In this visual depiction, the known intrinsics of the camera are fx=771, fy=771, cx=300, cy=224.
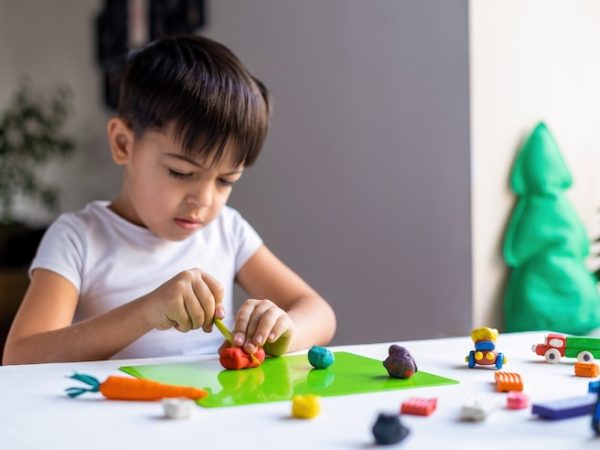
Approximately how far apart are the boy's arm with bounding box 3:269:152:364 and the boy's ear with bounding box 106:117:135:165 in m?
0.21

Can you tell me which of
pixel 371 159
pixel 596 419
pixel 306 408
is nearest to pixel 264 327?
pixel 306 408

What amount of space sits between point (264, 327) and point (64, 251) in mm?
394

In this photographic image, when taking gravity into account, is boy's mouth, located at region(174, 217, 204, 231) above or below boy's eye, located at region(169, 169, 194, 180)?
below

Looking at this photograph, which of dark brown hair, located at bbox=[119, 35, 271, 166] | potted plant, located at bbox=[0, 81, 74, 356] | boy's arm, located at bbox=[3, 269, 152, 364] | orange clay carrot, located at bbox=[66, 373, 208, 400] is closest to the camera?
orange clay carrot, located at bbox=[66, 373, 208, 400]

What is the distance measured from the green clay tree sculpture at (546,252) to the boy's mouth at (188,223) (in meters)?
0.56

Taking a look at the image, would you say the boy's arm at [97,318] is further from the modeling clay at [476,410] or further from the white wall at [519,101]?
the white wall at [519,101]

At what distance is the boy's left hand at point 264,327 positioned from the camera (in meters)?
0.79

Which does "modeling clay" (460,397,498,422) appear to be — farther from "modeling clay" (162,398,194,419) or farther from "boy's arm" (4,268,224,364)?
"boy's arm" (4,268,224,364)

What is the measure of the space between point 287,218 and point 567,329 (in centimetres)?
74

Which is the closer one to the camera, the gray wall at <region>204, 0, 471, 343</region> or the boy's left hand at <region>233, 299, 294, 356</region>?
the boy's left hand at <region>233, 299, 294, 356</region>

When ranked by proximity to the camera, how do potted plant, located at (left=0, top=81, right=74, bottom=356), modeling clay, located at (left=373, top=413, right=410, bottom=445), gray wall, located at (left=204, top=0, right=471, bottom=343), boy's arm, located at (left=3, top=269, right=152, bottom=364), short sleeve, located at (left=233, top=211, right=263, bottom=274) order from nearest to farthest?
modeling clay, located at (left=373, top=413, right=410, bottom=445) → boy's arm, located at (left=3, top=269, right=152, bottom=364) → short sleeve, located at (left=233, top=211, right=263, bottom=274) → gray wall, located at (left=204, top=0, right=471, bottom=343) → potted plant, located at (left=0, top=81, right=74, bottom=356)

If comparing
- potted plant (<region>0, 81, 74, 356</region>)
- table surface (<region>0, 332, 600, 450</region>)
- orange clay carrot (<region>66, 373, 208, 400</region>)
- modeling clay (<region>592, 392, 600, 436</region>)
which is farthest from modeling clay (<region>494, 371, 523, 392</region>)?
potted plant (<region>0, 81, 74, 356</region>)

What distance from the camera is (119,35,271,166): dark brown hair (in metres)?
0.99

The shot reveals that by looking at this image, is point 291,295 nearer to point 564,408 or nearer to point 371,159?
point 371,159
